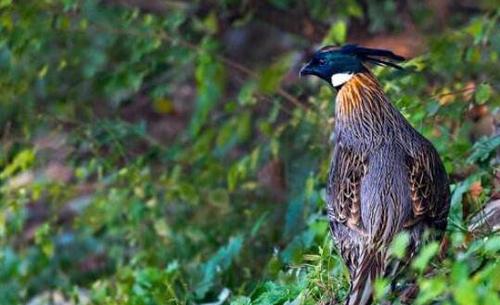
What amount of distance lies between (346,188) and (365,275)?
476mm

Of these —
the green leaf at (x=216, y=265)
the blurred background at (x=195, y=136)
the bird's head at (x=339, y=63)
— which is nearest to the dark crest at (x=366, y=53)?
the bird's head at (x=339, y=63)

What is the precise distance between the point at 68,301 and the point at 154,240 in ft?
2.56

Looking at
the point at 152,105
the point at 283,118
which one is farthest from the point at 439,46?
the point at 152,105

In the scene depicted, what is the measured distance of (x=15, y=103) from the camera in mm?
10375

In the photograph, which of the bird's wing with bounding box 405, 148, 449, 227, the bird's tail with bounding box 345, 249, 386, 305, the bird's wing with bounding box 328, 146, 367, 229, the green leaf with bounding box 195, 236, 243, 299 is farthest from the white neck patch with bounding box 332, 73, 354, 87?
the green leaf with bounding box 195, 236, 243, 299

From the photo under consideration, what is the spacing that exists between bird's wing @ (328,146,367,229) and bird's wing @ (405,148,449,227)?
8.1 inches

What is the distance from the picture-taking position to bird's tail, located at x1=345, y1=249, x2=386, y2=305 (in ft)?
20.3

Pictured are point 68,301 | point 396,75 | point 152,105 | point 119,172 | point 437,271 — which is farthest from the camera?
point 152,105

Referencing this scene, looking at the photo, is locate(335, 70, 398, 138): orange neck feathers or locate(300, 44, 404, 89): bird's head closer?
locate(335, 70, 398, 138): orange neck feathers

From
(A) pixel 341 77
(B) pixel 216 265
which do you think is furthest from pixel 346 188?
(B) pixel 216 265

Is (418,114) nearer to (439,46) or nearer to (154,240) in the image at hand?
(439,46)

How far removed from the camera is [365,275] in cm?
626

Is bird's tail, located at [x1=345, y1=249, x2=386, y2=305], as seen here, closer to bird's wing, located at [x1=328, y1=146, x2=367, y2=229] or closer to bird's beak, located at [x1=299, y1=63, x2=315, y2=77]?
bird's wing, located at [x1=328, y1=146, x2=367, y2=229]

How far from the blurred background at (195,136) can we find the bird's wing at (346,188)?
64 cm
